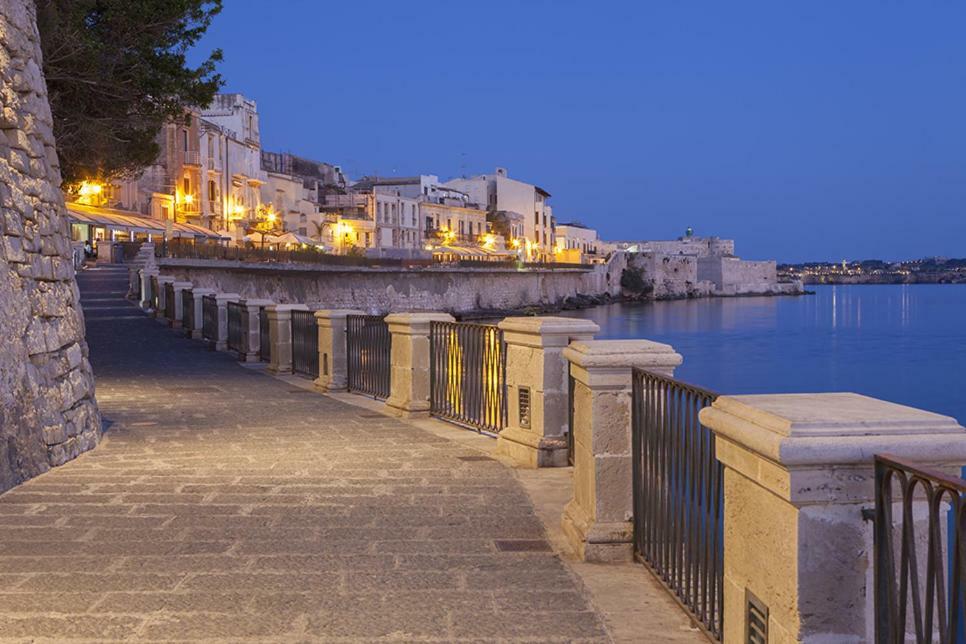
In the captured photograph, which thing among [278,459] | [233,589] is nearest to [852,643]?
[233,589]

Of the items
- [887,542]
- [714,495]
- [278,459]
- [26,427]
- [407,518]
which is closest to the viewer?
[887,542]

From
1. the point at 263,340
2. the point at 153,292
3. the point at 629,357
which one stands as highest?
the point at 153,292

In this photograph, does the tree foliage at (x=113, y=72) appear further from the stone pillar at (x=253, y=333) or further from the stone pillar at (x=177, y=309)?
the stone pillar at (x=177, y=309)

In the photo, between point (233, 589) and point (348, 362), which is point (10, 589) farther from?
point (348, 362)

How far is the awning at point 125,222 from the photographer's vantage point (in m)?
50.7

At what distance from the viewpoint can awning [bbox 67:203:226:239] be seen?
50719 millimetres

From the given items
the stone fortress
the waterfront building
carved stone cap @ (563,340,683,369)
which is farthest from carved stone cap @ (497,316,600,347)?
the stone fortress

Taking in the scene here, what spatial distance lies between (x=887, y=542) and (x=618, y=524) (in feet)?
10.4

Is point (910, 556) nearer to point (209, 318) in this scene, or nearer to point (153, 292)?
point (209, 318)

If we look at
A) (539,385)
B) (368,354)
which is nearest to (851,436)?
(539,385)

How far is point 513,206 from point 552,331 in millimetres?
120212

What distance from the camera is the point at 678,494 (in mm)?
5609

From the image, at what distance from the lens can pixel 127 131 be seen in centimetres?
2400

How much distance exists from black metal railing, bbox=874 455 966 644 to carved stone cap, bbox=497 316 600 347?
547cm
